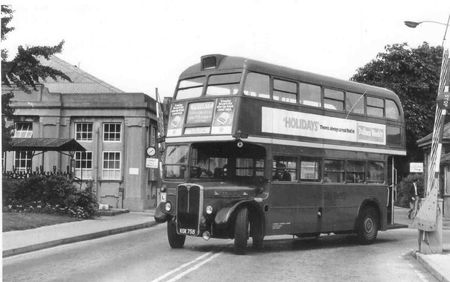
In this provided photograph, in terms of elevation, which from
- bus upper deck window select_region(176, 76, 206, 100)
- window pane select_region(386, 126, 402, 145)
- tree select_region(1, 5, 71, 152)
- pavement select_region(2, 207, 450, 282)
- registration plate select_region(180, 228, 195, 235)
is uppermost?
tree select_region(1, 5, 71, 152)

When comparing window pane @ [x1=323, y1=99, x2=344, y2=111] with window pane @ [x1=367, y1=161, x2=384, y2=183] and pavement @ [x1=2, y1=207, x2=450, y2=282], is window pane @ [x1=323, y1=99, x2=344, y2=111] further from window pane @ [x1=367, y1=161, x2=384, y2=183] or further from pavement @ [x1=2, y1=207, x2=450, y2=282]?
pavement @ [x1=2, y1=207, x2=450, y2=282]

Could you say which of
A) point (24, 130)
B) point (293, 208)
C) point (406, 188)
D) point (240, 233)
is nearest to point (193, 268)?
point (240, 233)

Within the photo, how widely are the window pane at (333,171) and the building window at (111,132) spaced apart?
21702mm

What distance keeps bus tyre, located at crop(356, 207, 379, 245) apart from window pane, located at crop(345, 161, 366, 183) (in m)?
0.93

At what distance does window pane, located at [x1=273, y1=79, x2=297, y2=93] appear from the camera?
46.1ft

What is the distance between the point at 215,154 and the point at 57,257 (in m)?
4.11

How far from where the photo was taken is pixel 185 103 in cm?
1400

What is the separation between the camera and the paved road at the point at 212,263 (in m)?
9.76

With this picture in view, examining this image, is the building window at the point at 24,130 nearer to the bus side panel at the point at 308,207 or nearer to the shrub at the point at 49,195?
the shrub at the point at 49,195

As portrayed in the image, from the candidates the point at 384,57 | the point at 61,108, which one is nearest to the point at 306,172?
the point at 61,108

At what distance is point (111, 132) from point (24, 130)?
205 inches

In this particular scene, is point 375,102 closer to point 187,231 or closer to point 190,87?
point 190,87

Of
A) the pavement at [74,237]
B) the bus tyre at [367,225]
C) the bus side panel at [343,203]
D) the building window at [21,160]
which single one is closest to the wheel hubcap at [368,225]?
the bus tyre at [367,225]

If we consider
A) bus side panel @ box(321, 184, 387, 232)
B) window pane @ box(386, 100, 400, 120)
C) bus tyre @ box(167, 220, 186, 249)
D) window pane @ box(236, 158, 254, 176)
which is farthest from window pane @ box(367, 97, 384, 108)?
bus tyre @ box(167, 220, 186, 249)
